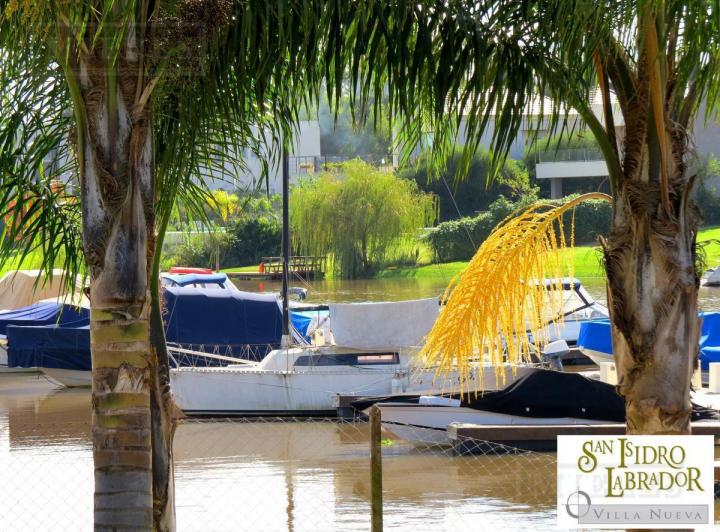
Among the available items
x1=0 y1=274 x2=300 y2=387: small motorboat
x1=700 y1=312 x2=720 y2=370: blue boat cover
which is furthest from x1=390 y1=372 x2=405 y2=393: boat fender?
Answer: x1=700 y1=312 x2=720 y2=370: blue boat cover

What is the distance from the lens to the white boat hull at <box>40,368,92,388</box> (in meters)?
23.4

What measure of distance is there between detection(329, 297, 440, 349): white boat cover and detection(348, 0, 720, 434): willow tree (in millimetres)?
14355

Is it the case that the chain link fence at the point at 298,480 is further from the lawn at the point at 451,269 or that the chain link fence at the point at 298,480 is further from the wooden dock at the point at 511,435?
the lawn at the point at 451,269

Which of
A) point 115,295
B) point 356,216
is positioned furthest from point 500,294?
point 356,216

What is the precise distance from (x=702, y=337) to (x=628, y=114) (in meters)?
17.1

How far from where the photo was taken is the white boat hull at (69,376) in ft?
76.6

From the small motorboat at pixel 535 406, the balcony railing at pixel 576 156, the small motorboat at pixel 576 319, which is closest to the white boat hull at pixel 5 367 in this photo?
the small motorboat at pixel 576 319

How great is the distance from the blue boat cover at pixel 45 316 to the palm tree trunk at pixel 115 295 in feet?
63.8

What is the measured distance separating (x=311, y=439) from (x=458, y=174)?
40.4ft

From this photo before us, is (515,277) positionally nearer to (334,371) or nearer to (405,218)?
(334,371)

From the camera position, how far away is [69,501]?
12727 millimetres

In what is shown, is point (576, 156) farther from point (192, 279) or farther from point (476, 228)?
point (192, 279)

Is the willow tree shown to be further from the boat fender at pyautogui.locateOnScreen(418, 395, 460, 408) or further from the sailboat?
the sailboat

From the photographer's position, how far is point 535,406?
15.3 metres
